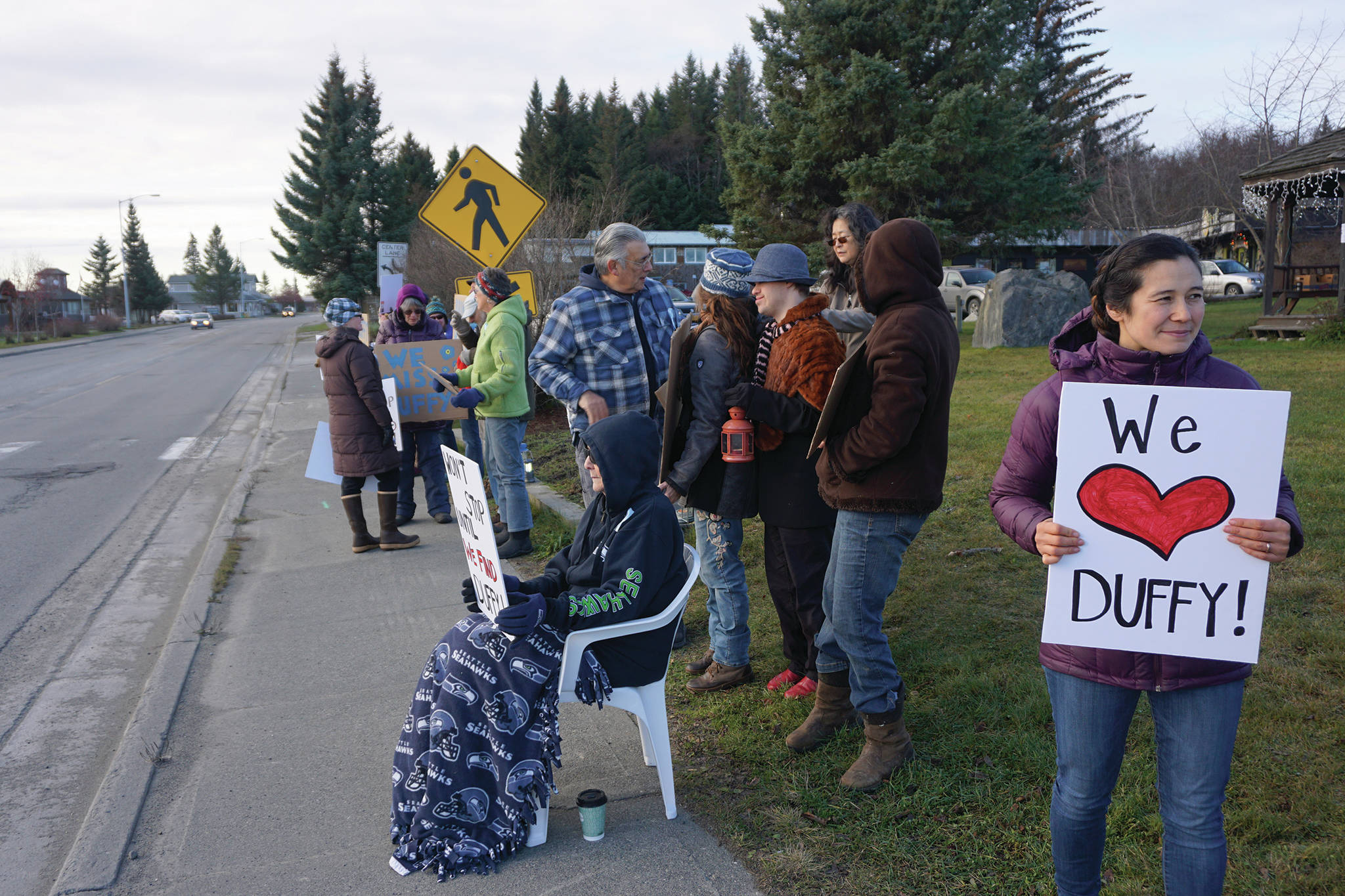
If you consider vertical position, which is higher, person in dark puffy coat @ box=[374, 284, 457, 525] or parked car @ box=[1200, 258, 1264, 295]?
parked car @ box=[1200, 258, 1264, 295]

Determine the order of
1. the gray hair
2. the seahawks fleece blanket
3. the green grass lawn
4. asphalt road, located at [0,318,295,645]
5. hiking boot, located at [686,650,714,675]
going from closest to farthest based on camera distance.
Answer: the green grass lawn
the seahawks fleece blanket
hiking boot, located at [686,650,714,675]
the gray hair
asphalt road, located at [0,318,295,645]

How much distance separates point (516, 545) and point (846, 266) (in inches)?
131

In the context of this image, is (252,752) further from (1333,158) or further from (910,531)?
(1333,158)

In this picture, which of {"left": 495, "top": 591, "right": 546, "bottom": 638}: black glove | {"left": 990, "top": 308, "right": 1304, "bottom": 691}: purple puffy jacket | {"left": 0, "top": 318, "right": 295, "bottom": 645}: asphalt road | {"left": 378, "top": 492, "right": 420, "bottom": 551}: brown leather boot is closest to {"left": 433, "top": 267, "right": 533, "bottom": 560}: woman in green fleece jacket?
{"left": 378, "top": 492, "right": 420, "bottom": 551}: brown leather boot

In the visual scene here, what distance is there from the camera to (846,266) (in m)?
4.32

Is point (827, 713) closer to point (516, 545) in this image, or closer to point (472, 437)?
point (516, 545)

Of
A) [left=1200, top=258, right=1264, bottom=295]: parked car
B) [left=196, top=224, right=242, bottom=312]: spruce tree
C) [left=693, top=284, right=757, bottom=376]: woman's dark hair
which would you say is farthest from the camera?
[left=196, top=224, right=242, bottom=312]: spruce tree

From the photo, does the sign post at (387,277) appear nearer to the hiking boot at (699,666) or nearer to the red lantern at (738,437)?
the hiking boot at (699,666)

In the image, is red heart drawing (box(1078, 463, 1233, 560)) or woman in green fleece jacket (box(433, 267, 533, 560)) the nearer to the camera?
red heart drawing (box(1078, 463, 1233, 560))

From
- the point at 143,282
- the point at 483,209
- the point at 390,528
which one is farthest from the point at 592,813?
the point at 143,282

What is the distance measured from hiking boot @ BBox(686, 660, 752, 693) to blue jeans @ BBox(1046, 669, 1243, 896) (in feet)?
6.42

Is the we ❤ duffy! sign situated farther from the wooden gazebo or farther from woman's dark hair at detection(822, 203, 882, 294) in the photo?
the wooden gazebo

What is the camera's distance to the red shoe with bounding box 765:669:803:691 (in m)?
4.13

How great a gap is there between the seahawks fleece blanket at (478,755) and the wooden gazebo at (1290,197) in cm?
1666
